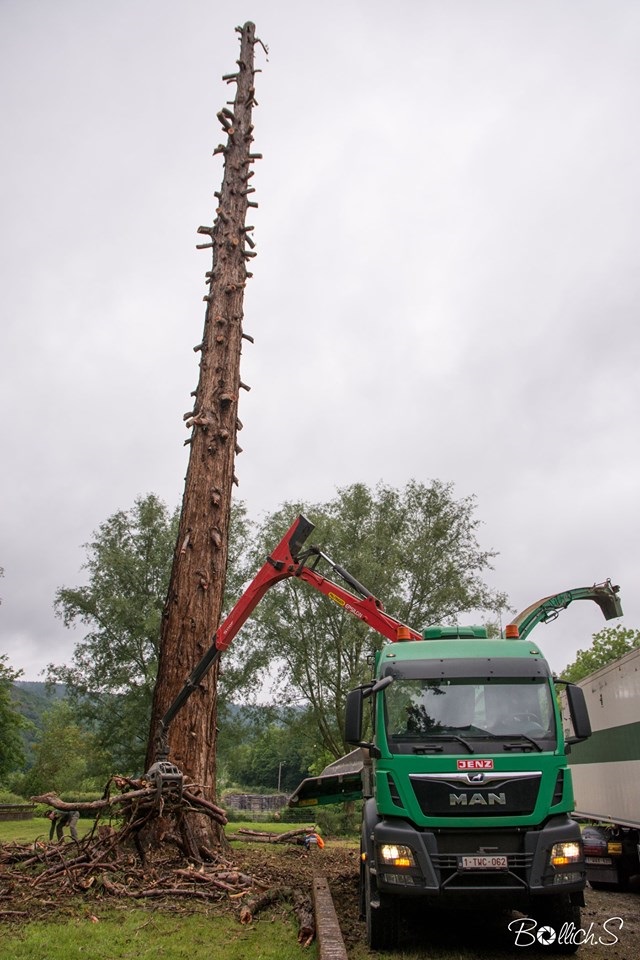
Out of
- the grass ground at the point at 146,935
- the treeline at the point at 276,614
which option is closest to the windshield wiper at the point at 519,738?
the grass ground at the point at 146,935

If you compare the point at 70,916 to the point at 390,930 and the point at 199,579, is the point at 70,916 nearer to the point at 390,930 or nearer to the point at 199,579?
the point at 390,930

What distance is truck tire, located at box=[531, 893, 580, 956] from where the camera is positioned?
249 inches

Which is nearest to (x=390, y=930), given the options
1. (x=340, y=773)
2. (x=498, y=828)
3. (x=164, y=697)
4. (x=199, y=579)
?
(x=498, y=828)

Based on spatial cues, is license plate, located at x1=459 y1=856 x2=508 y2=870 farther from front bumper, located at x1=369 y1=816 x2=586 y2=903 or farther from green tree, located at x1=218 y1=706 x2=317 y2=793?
green tree, located at x1=218 y1=706 x2=317 y2=793

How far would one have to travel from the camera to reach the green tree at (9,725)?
1346 inches

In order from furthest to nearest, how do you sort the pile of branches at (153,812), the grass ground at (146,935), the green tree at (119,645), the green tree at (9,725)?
1. the green tree at (9,725)
2. the green tree at (119,645)
3. the pile of branches at (153,812)
4. the grass ground at (146,935)

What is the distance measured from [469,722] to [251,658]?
73.3 ft

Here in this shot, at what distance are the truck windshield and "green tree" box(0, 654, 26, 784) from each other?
32.0m

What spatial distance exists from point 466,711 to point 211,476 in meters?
6.18

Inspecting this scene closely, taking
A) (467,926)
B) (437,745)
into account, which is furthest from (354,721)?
(467,926)

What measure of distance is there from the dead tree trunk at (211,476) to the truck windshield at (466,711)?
4188 mm

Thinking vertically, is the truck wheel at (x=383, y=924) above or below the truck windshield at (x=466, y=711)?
below

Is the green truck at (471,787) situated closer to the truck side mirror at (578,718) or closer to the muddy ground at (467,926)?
the truck side mirror at (578,718)

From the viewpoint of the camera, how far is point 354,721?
6820mm
